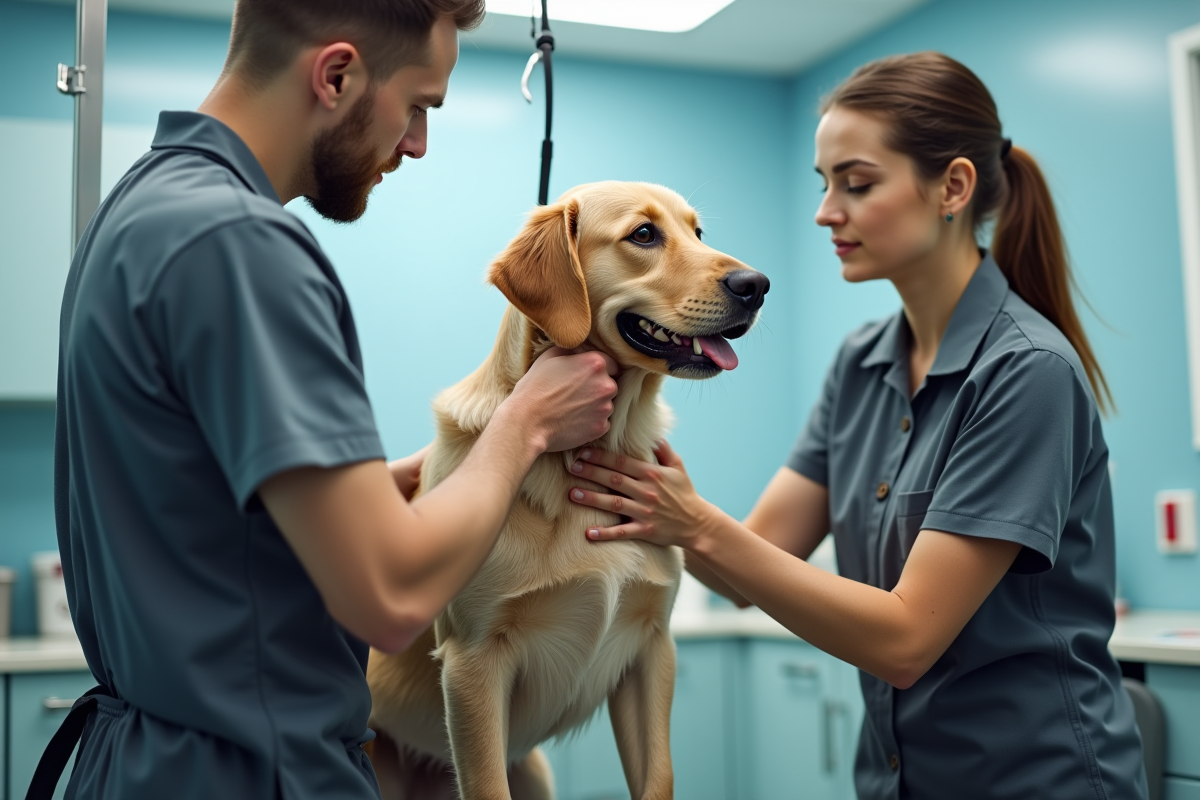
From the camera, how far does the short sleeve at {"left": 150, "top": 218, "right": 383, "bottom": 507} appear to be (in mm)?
730

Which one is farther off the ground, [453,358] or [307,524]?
[453,358]

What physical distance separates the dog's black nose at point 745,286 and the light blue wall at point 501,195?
203 cm

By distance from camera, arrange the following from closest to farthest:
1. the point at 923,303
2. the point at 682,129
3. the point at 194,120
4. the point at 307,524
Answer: the point at 307,524, the point at 194,120, the point at 923,303, the point at 682,129

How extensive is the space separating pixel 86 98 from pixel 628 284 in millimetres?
741

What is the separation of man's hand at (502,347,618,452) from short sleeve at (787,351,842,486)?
630mm

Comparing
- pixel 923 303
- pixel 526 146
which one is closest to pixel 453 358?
pixel 526 146

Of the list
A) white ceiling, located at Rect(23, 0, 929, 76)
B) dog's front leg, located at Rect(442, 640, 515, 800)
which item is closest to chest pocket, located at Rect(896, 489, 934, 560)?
dog's front leg, located at Rect(442, 640, 515, 800)

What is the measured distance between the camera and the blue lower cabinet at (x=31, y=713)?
243 centimetres

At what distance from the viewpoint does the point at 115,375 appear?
2.58 ft

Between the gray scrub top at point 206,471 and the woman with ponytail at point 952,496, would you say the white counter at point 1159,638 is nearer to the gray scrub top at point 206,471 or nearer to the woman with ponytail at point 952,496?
the woman with ponytail at point 952,496

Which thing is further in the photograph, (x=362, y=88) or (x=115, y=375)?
(x=362, y=88)

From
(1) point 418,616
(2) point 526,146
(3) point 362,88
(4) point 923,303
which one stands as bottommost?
(1) point 418,616

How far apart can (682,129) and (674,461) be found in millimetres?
2977

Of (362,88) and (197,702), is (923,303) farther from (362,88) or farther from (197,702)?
(197,702)
